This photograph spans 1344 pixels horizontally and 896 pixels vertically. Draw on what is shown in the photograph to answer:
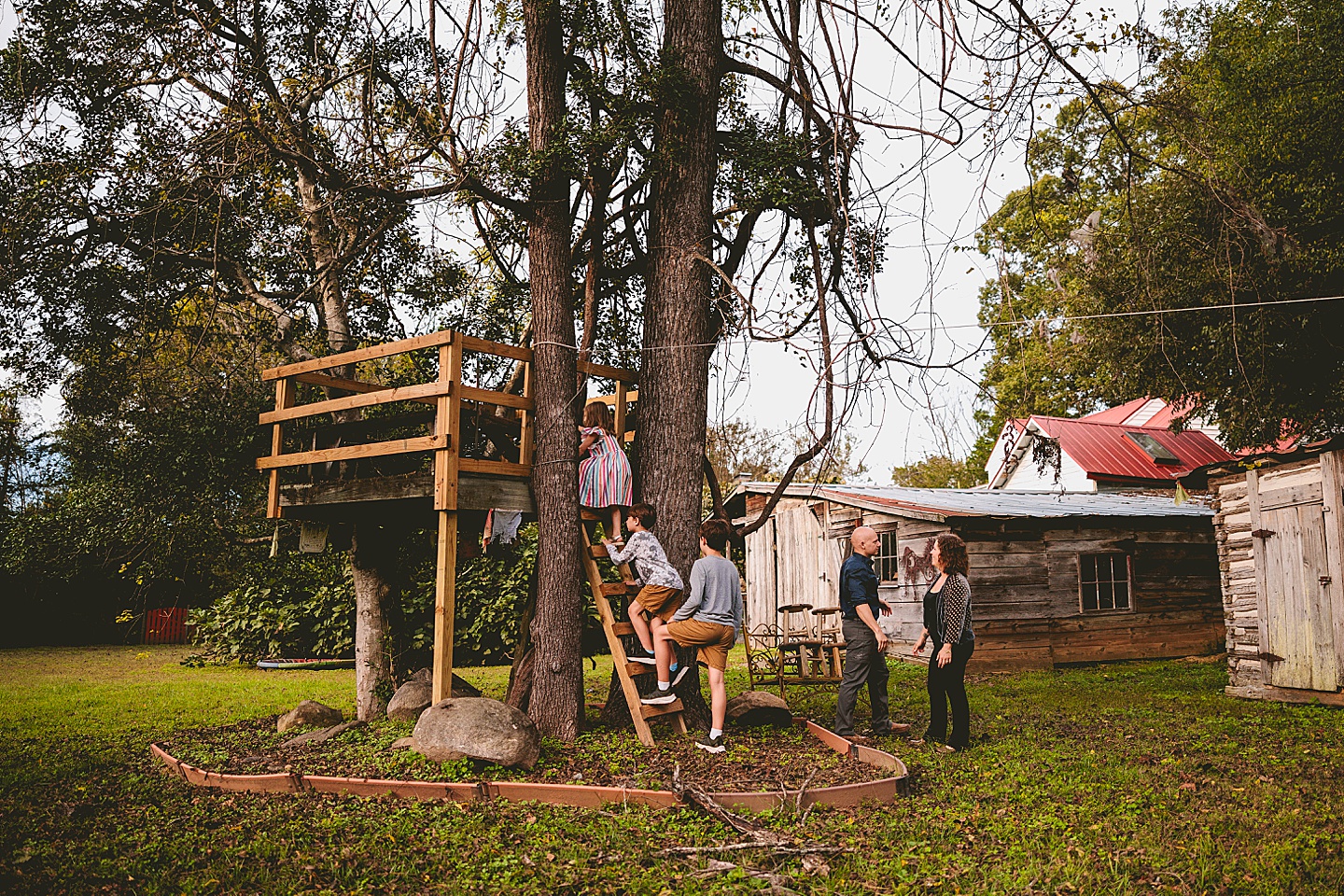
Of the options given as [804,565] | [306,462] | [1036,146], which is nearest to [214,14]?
[306,462]

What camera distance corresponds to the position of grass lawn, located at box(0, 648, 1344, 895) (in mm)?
4637

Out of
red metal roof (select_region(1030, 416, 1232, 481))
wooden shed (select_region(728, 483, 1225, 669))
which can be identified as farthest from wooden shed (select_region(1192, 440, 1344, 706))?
red metal roof (select_region(1030, 416, 1232, 481))

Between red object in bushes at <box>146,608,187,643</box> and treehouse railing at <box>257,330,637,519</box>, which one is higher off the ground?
treehouse railing at <box>257,330,637,519</box>

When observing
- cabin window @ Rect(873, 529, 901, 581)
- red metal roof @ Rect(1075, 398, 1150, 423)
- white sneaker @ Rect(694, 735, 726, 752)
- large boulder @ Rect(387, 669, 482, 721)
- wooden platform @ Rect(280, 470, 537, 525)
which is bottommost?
white sneaker @ Rect(694, 735, 726, 752)

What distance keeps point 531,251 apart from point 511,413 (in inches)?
62.7

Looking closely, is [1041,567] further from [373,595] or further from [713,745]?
[373,595]

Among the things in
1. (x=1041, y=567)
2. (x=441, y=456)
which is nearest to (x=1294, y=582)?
(x=1041, y=567)

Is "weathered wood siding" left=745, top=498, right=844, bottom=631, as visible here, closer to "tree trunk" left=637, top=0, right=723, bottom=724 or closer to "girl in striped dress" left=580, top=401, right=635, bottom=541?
"tree trunk" left=637, top=0, right=723, bottom=724

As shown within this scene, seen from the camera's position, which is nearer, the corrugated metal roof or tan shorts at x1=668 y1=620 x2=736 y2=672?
tan shorts at x1=668 y1=620 x2=736 y2=672

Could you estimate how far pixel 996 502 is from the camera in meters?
18.7

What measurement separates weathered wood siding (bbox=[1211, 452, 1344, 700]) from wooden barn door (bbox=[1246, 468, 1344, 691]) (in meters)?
0.01

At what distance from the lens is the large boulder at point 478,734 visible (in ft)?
22.0

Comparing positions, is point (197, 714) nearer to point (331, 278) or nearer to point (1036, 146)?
point (331, 278)

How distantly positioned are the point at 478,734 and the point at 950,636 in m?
4.07
